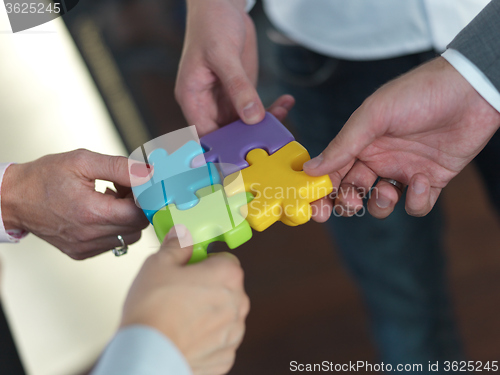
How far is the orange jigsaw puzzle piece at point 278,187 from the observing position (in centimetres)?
73

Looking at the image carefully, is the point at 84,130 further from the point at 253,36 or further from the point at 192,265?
the point at 192,265

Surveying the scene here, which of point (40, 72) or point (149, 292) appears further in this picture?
point (40, 72)

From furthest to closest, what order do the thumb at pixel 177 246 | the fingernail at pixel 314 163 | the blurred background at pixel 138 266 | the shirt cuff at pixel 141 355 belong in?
1. the blurred background at pixel 138 266
2. the fingernail at pixel 314 163
3. the thumb at pixel 177 246
4. the shirt cuff at pixel 141 355

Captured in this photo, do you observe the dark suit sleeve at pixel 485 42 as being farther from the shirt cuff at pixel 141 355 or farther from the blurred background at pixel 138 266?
the blurred background at pixel 138 266

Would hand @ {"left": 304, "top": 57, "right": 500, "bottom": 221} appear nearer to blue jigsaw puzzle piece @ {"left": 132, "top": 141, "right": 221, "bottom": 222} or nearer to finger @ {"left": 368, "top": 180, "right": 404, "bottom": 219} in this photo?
finger @ {"left": 368, "top": 180, "right": 404, "bottom": 219}

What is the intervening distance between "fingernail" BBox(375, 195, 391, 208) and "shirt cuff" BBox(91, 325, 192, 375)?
48 cm

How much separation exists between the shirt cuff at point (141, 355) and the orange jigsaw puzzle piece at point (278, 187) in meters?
0.25

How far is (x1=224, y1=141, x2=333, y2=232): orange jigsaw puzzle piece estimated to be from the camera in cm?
73

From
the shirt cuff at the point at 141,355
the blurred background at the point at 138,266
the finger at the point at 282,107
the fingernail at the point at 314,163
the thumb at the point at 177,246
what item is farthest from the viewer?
the blurred background at the point at 138,266

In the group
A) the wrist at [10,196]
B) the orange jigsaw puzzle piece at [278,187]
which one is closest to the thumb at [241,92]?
the orange jigsaw puzzle piece at [278,187]

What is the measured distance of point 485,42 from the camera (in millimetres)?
704

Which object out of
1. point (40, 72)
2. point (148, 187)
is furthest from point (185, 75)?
point (40, 72)

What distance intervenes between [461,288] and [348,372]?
50 centimetres

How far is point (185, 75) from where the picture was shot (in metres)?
0.98
